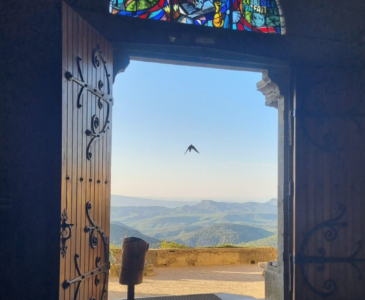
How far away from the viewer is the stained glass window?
3.24 metres

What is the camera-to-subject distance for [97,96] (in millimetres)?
2783

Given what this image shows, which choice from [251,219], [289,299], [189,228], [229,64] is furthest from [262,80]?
[251,219]

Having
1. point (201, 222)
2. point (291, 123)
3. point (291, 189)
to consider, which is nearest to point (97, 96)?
point (291, 123)

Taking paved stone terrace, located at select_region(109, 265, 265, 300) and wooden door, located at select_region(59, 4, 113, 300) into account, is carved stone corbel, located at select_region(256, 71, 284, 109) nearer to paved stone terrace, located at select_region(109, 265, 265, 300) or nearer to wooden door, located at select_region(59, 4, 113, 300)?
wooden door, located at select_region(59, 4, 113, 300)

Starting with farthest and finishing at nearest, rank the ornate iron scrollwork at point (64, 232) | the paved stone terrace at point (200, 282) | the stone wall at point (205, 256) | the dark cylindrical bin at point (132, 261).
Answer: the stone wall at point (205, 256)
the paved stone terrace at point (200, 282)
the dark cylindrical bin at point (132, 261)
the ornate iron scrollwork at point (64, 232)

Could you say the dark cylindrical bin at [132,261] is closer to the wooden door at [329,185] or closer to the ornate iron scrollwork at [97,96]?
the ornate iron scrollwork at [97,96]

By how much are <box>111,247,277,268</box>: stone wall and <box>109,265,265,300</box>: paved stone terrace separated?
24 cm

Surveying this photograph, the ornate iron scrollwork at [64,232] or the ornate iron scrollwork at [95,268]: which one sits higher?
the ornate iron scrollwork at [64,232]

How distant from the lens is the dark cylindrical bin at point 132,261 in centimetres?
297

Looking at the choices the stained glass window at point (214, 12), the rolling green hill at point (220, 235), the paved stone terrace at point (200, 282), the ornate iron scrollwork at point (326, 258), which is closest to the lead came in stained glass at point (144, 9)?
the stained glass window at point (214, 12)

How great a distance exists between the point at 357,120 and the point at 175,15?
6.15 feet

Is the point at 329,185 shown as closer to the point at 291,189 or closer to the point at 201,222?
the point at 291,189

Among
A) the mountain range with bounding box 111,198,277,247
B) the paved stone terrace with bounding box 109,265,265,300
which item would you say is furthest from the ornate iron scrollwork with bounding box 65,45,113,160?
the mountain range with bounding box 111,198,277,247

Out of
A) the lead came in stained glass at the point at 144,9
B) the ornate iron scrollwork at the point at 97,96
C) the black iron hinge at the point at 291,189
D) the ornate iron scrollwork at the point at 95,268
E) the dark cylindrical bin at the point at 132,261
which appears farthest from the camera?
the black iron hinge at the point at 291,189
